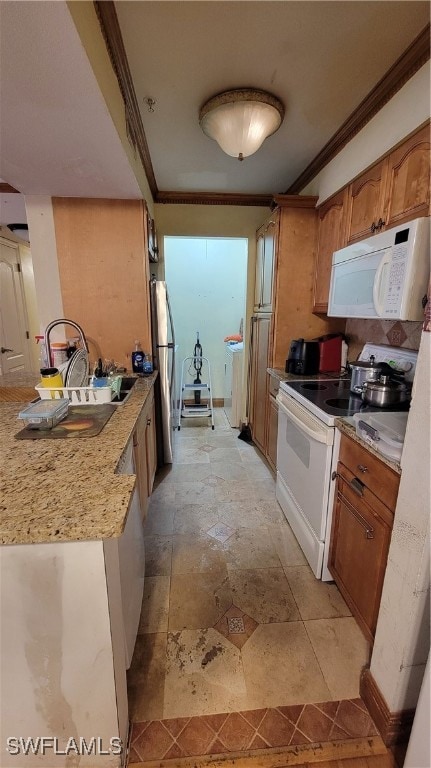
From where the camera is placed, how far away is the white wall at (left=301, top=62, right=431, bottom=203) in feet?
4.43

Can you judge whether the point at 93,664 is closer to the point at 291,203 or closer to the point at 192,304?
the point at 291,203

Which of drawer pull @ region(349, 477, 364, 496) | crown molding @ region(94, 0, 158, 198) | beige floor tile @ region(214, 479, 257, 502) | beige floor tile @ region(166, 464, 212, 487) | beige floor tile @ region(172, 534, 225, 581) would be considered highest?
crown molding @ region(94, 0, 158, 198)

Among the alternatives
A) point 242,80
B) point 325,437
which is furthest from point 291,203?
point 325,437

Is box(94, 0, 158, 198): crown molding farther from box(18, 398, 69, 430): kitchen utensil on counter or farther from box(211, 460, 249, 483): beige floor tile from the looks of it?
box(211, 460, 249, 483): beige floor tile

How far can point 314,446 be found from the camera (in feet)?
5.32

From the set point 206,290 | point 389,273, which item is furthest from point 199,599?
point 206,290

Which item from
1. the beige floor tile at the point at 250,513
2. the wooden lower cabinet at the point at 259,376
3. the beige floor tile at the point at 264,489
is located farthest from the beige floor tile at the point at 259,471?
the beige floor tile at the point at 250,513

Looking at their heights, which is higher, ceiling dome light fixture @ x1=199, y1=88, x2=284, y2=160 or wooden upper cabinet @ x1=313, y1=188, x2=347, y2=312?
ceiling dome light fixture @ x1=199, y1=88, x2=284, y2=160

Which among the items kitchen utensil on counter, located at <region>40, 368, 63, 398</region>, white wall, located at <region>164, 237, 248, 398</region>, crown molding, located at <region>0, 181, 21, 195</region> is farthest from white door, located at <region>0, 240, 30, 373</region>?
kitchen utensil on counter, located at <region>40, 368, 63, 398</region>

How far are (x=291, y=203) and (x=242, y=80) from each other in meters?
0.94

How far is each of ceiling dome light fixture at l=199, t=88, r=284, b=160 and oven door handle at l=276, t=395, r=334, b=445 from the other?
4.93ft

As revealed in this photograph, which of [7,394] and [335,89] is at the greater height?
[335,89]

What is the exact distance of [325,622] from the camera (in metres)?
1.44

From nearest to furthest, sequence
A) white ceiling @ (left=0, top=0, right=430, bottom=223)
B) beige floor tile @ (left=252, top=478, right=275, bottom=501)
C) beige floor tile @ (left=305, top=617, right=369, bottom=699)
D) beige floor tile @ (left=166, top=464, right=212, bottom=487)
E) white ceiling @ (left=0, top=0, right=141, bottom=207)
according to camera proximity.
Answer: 1. white ceiling @ (left=0, top=0, right=141, bottom=207)
2. white ceiling @ (left=0, top=0, right=430, bottom=223)
3. beige floor tile @ (left=305, top=617, right=369, bottom=699)
4. beige floor tile @ (left=252, top=478, right=275, bottom=501)
5. beige floor tile @ (left=166, top=464, right=212, bottom=487)
